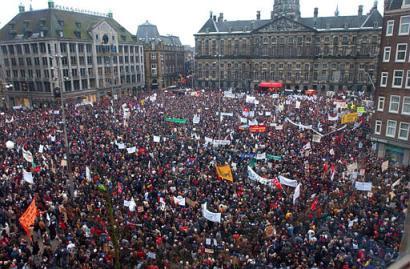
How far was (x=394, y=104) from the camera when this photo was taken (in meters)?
28.7

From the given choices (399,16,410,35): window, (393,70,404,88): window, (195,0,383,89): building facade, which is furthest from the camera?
(195,0,383,89): building facade

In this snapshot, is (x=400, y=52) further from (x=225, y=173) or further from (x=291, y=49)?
(x=291, y=49)

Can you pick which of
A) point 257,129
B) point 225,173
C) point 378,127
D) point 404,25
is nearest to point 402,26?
point 404,25

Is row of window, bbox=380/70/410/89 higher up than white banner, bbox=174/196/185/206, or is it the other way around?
row of window, bbox=380/70/410/89

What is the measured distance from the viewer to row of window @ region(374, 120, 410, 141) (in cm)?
2800

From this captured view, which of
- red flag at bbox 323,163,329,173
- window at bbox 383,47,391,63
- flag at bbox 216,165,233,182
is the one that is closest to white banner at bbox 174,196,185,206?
flag at bbox 216,165,233,182

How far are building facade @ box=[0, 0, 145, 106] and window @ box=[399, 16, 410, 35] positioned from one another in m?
40.1

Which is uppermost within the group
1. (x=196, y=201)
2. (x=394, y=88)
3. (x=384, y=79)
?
(x=384, y=79)

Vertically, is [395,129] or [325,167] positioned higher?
[395,129]

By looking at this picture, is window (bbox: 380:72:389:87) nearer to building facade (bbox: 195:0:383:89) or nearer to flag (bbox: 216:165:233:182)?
flag (bbox: 216:165:233:182)

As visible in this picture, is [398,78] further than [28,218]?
Yes

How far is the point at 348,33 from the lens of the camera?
2894 inches

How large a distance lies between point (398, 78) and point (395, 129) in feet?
13.9

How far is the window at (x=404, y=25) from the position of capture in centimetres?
2664
